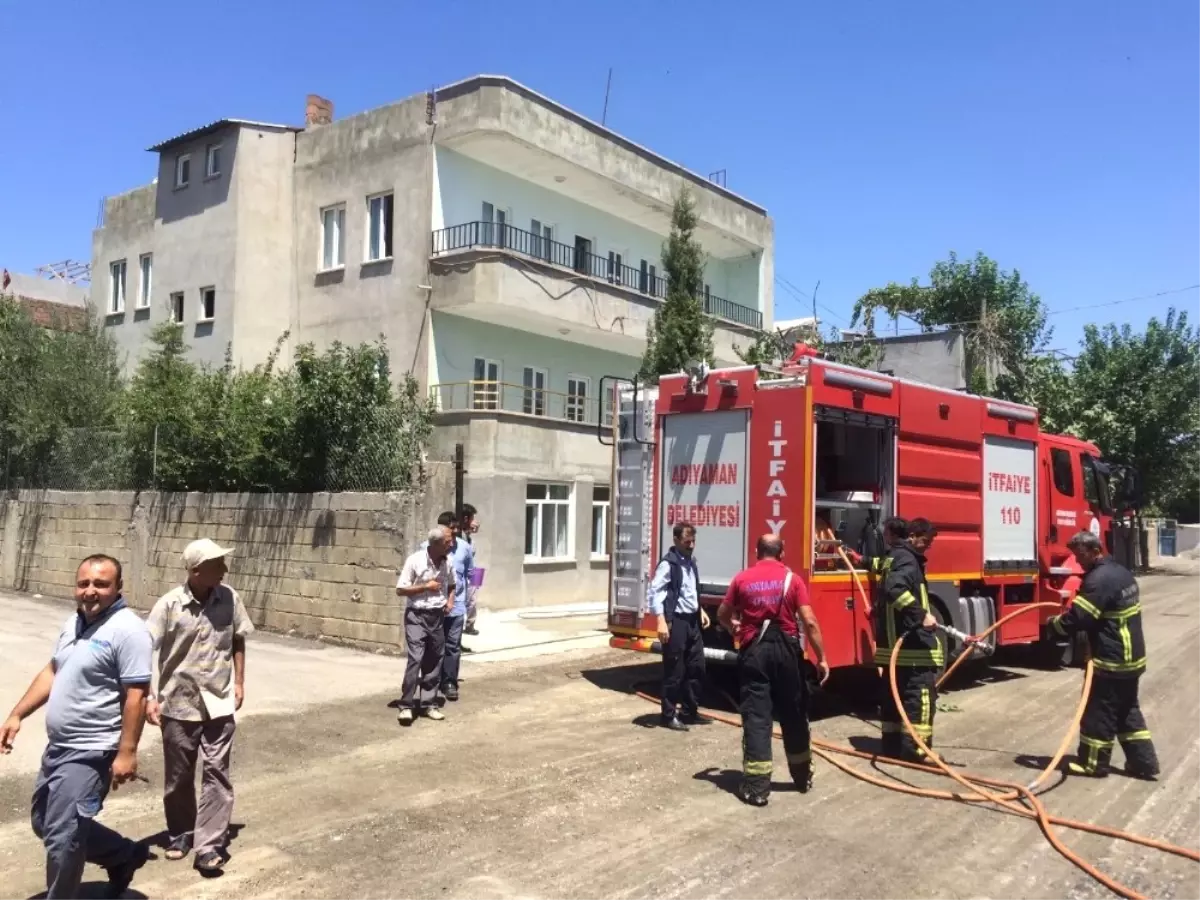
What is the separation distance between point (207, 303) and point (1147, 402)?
2684 centimetres

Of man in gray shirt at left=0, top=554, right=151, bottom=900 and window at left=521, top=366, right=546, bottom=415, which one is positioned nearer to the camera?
man in gray shirt at left=0, top=554, right=151, bottom=900

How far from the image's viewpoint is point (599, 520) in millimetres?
20391

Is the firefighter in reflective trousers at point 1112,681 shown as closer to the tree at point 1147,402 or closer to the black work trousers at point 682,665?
the black work trousers at point 682,665

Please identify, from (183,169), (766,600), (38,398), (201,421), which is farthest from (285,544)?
(183,169)

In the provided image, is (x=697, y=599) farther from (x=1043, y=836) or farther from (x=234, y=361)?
(x=234, y=361)

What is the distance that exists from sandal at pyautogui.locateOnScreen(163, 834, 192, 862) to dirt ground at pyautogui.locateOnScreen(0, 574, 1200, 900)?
88 millimetres

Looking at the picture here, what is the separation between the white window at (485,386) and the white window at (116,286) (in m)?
12.1

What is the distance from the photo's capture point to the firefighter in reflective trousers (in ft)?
22.2

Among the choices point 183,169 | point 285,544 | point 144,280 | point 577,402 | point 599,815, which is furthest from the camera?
point 144,280

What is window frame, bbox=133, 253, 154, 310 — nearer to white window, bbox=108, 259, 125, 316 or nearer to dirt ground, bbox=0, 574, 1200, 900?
white window, bbox=108, 259, 125, 316

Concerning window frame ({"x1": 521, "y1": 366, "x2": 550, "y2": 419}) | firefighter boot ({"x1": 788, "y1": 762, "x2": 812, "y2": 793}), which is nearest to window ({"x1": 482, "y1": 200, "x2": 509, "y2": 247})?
window frame ({"x1": 521, "y1": 366, "x2": 550, "y2": 419})

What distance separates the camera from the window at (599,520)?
66.1 feet

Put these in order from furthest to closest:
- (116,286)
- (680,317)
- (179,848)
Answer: (116,286) → (680,317) → (179,848)

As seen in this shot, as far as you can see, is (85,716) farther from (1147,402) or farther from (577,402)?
(1147,402)
